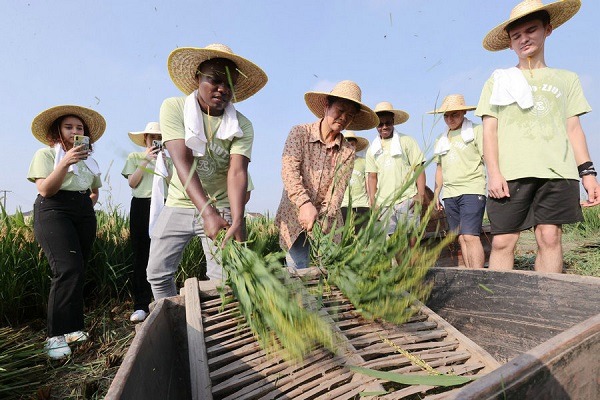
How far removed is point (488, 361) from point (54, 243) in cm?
253

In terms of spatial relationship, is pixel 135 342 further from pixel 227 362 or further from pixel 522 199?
pixel 522 199

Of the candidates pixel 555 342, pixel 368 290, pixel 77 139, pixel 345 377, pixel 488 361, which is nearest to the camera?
pixel 555 342

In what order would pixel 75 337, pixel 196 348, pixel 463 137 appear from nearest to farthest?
pixel 196 348, pixel 75 337, pixel 463 137

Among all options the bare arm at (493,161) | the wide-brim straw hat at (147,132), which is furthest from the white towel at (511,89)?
the wide-brim straw hat at (147,132)

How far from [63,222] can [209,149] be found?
1.28m

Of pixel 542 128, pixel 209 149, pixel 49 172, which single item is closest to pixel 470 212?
pixel 542 128

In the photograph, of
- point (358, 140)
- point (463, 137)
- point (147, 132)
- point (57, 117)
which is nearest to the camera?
point (57, 117)

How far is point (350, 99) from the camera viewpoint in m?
2.51

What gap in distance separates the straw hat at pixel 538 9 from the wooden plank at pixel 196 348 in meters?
2.26

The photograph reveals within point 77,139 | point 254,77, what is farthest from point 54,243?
point 254,77

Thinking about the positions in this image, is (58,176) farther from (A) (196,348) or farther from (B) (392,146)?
(B) (392,146)

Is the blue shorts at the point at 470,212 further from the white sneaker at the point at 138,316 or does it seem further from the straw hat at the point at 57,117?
the straw hat at the point at 57,117

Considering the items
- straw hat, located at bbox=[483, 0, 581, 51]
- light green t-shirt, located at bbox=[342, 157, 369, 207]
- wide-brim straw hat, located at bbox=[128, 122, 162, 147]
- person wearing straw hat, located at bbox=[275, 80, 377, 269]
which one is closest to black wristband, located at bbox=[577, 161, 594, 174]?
straw hat, located at bbox=[483, 0, 581, 51]

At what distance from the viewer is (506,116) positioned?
2426mm
